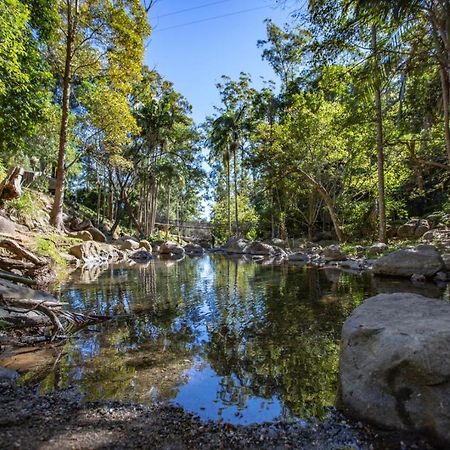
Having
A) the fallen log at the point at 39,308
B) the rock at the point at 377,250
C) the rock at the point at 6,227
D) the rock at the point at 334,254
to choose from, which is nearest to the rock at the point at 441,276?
the rock at the point at 377,250

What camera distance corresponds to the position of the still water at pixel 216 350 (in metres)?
3.91

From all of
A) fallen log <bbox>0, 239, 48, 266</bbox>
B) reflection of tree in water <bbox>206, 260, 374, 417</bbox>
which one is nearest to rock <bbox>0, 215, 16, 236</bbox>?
fallen log <bbox>0, 239, 48, 266</bbox>

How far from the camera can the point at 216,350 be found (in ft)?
18.1

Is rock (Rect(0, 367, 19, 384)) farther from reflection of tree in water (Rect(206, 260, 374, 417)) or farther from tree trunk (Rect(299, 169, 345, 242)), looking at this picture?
tree trunk (Rect(299, 169, 345, 242))

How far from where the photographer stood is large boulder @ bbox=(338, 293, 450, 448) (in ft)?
9.22

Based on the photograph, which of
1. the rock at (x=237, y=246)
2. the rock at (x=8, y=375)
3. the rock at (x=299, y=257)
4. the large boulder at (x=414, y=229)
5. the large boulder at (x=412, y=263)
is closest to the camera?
the rock at (x=8, y=375)

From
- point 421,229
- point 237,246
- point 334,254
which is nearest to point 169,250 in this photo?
point 237,246

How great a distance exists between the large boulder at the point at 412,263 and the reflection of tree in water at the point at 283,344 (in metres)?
1.66

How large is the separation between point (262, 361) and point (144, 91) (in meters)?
31.1

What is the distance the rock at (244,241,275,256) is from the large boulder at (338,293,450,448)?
74.2 ft

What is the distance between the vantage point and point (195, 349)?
18.2ft

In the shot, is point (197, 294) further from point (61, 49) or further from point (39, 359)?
point (61, 49)

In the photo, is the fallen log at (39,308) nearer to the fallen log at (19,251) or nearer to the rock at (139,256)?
the fallen log at (19,251)

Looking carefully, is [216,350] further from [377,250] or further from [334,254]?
[334,254]
